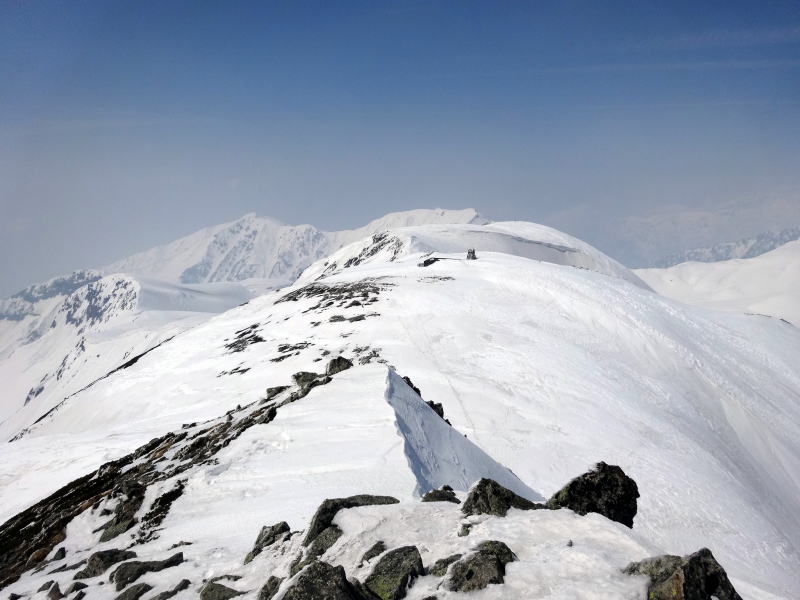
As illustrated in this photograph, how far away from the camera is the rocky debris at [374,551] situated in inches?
338

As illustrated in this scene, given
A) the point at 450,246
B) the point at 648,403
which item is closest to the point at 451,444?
the point at 648,403

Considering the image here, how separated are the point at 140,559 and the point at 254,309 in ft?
184

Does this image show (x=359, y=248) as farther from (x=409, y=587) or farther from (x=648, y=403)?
(x=409, y=587)

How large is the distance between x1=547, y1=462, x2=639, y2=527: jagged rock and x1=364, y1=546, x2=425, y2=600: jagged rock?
323 cm

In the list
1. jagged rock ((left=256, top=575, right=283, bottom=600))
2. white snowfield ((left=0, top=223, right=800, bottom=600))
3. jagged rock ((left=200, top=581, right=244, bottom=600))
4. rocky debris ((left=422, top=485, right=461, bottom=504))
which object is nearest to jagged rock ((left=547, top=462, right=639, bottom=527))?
white snowfield ((left=0, top=223, right=800, bottom=600))

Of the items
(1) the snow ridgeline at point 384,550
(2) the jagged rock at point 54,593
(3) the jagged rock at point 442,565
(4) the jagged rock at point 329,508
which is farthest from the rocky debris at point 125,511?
(3) the jagged rock at point 442,565

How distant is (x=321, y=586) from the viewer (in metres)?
6.91

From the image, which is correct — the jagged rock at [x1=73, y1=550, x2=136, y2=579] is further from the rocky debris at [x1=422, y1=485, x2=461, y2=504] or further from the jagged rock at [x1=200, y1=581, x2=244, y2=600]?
the rocky debris at [x1=422, y1=485, x2=461, y2=504]

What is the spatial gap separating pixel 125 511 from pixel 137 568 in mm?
5365

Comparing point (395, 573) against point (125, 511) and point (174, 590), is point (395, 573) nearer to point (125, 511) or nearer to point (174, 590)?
point (174, 590)

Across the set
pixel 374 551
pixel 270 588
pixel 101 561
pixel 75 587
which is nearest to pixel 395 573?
pixel 374 551

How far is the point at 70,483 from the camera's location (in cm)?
2320

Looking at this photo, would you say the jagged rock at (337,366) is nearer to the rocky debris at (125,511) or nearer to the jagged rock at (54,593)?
the rocky debris at (125,511)

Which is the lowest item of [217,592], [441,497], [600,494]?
[217,592]
